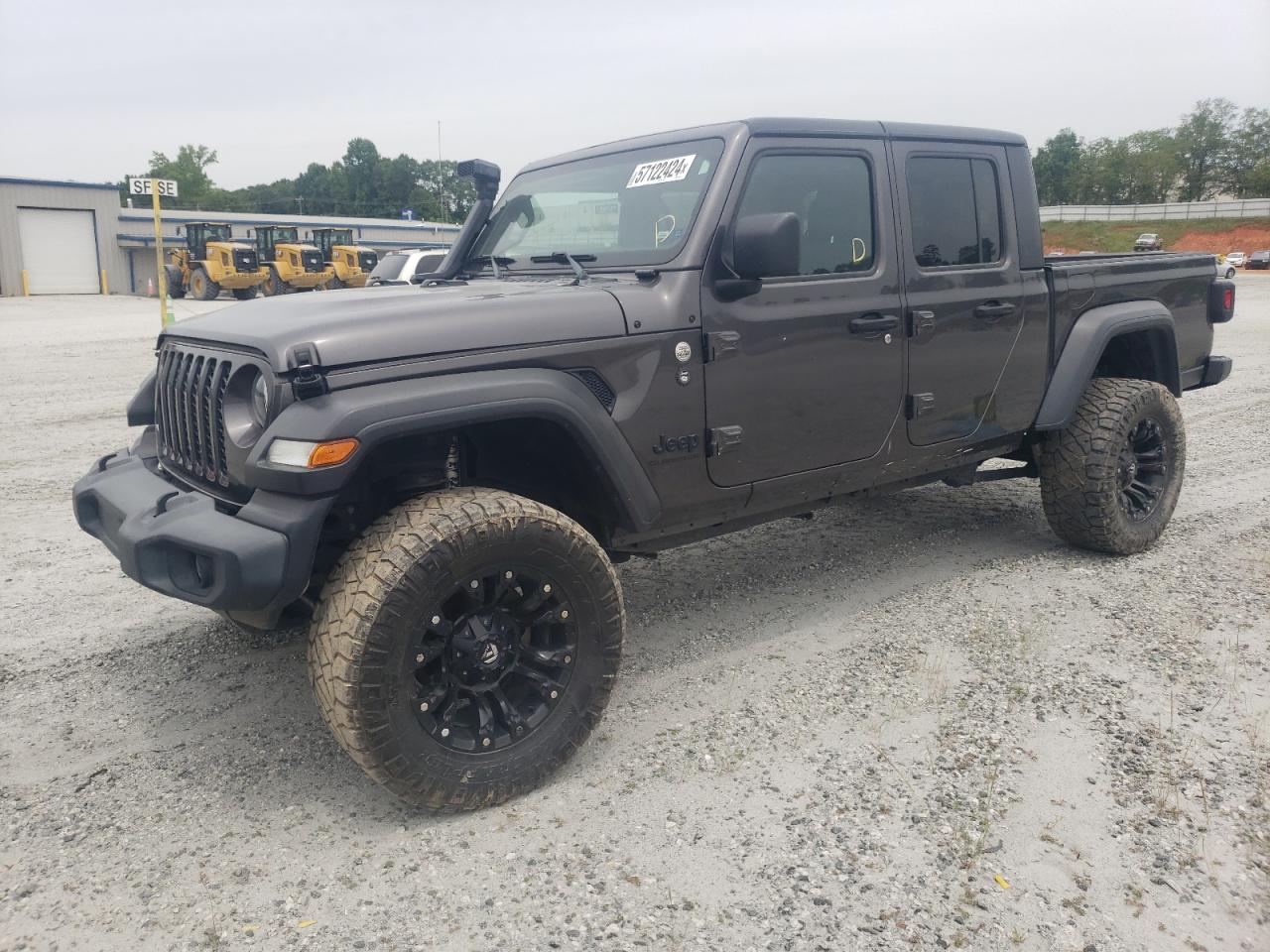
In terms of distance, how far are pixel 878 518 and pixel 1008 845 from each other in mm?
3318

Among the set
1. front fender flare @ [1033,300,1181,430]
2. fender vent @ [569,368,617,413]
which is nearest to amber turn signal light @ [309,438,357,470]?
fender vent @ [569,368,617,413]

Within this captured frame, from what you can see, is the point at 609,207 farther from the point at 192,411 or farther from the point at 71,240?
the point at 71,240

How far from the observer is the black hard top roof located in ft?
11.9

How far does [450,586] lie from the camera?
8.96ft

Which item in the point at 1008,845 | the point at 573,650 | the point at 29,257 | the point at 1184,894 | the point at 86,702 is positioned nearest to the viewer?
the point at 1184,894

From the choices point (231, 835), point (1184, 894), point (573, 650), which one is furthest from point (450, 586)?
point (1184, 894)

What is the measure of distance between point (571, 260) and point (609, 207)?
28 cm

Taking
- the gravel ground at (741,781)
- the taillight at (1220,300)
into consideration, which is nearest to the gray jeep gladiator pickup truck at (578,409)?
the gravel ground at (741,781)

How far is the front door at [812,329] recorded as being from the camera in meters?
3.45

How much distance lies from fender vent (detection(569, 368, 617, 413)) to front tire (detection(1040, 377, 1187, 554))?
2.71m

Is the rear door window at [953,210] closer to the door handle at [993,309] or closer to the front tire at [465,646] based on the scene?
the door handle at [993,309]

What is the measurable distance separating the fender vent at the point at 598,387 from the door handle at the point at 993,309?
1.92m

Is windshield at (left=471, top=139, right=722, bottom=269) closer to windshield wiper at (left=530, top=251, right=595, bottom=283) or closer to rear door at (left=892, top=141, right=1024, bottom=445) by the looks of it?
windshield wiper at (left=530, top=251, right=595, bottom=283)

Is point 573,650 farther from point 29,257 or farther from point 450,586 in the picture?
point 29,257
